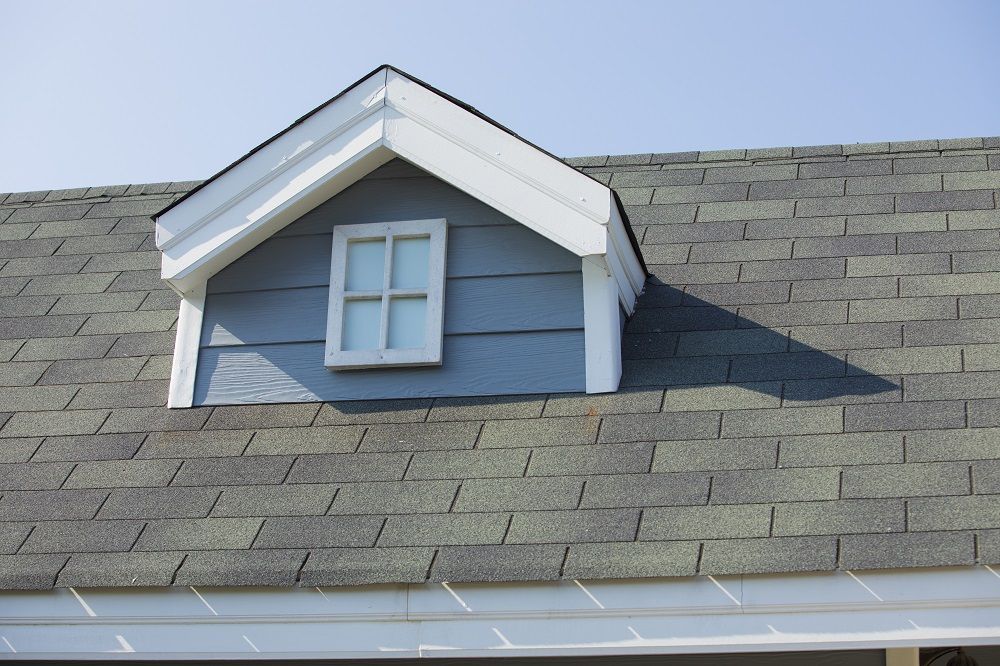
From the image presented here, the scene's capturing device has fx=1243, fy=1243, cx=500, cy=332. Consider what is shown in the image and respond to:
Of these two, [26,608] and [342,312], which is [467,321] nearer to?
[342,312]

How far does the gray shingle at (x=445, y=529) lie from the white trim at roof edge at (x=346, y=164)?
132cm

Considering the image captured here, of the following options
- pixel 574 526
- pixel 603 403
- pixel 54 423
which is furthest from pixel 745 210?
pixel 54 423

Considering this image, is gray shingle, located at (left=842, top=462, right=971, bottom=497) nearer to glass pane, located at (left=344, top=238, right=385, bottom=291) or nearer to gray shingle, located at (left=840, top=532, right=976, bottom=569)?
gray shingle, located at (left=840, top=532, right=976, bottom=569)

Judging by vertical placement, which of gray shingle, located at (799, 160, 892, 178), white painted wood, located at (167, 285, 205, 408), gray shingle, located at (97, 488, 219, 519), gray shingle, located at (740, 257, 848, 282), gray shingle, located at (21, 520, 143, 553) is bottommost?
gray shingle, located at (21, 520, 143, 553)

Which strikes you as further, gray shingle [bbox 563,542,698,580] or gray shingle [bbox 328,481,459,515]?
gray shingle [bbox 328,481,459,515]

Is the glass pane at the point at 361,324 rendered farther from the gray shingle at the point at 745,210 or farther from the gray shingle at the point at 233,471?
the gray shingle at the point at 745,210

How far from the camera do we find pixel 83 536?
14.6ft

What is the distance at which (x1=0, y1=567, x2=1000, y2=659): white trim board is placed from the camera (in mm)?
3637

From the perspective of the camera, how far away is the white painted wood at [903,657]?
13.9 ft

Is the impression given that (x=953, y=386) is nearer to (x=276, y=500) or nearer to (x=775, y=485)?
(x=775, y=485)

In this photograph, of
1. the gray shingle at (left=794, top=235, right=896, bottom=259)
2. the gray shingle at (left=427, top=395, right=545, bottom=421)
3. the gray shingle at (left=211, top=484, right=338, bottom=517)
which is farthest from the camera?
the gray shingle at (left=794, top=235, right=896, bottom=259)

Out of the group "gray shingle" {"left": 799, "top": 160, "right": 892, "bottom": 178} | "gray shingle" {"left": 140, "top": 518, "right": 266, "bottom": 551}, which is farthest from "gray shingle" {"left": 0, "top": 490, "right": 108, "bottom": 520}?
"gray shingle" {"left": 799, "top": 160, "right": 892, "bottom": 178}

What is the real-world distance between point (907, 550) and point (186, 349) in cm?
301

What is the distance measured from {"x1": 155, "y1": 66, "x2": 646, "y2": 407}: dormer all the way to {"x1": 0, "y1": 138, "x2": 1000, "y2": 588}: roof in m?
0.16
